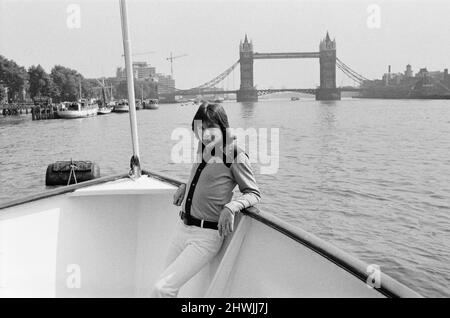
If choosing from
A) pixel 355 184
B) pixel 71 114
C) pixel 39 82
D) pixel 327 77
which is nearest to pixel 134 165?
pixel 355 184

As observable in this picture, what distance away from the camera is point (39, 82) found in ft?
233

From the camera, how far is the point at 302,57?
4072 inches

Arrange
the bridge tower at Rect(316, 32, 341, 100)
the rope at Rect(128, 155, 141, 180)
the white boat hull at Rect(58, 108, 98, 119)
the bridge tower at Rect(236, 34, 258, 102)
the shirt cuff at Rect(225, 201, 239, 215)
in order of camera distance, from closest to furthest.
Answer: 1. the shirt cuff at Rect(225, 201, 239, 215)
2. the rope at Rect(128, 155, 141, 180)
3. the white boat hull at Rect(58, 108, 98, 119)
4. the bridge tower at Rect(236, 34, 258, 102)
5. the bridge tower at Rect(316, 32, 341, 100)

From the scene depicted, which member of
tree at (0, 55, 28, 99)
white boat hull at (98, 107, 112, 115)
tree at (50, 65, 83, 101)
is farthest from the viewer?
tree at (50, 65, 83, 101)

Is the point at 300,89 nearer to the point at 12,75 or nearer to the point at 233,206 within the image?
the point at 12,75

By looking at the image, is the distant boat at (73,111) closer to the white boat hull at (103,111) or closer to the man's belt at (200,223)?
the white boat hull at (103,111)

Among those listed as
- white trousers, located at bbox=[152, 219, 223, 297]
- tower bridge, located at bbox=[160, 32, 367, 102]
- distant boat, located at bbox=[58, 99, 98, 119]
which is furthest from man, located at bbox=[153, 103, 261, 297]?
tower bridge, located at bbox=[160, 32, 367, 102]

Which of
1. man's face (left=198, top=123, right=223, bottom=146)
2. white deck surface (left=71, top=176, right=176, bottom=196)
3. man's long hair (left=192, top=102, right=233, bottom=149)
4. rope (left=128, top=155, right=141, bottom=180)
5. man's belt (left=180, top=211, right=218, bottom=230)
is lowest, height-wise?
white deck surface (left=71, top=176, right=176, bottom=196)

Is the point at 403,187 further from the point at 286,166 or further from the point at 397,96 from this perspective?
the point at 397,96

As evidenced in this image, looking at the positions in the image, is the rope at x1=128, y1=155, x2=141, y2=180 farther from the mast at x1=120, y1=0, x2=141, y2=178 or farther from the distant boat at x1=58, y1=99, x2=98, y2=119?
the distant boat at x1=58, y1=99, x2=98, y2=119

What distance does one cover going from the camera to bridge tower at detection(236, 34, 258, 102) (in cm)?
9872

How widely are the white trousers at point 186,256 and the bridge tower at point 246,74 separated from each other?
94.7m

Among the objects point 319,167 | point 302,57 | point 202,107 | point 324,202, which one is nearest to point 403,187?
point 324,202

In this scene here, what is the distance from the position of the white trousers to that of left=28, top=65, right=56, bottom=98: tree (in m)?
73.4
